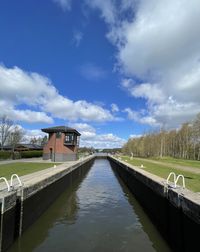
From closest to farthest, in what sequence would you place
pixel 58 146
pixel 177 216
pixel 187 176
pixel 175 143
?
pixel 177 216 < pixel 187 176 < pixel 58 146 < pixel 175 143

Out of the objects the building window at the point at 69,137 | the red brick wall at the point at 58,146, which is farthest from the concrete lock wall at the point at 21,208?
the building window at the point at 69,137

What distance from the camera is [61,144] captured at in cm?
5147

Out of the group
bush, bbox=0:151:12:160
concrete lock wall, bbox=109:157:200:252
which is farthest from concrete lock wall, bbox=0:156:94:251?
bush, bbox=0:151:12:160

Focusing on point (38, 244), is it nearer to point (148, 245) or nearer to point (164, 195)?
point (148, 245)

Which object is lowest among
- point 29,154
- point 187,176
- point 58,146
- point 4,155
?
point 187,176

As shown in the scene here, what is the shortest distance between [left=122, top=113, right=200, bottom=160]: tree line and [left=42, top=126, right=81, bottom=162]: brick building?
2389 centimetres

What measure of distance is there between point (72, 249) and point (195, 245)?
3.65 meters

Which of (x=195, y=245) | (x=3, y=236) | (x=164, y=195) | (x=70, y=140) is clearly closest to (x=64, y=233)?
(x=3, y=236)

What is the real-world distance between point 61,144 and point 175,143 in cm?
5318

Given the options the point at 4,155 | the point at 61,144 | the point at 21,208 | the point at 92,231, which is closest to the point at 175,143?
the point at 61,144

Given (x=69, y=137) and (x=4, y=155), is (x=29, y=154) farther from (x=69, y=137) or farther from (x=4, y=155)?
(x=69, y=137)

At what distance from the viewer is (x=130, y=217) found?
13875mm

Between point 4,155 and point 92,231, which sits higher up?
point 4,155

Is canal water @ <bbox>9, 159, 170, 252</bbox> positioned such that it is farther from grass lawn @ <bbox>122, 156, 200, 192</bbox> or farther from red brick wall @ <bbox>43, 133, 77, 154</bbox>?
red brick wall @ <bbox>43, 133, 77, 154</bbox>
